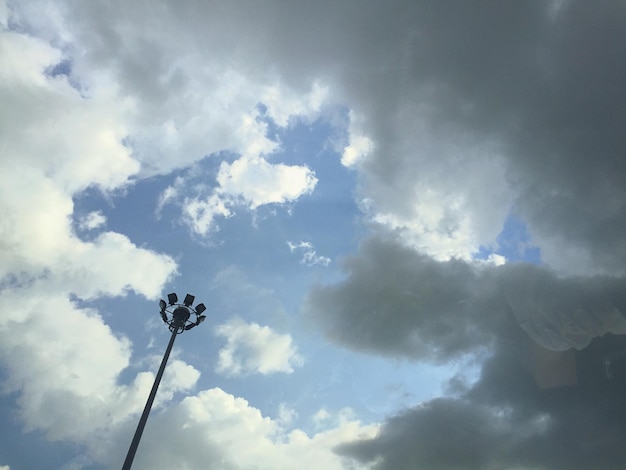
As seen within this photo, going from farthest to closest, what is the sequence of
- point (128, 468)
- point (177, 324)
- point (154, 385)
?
point (177, 324)
point (154, 385)
point (128, 468)

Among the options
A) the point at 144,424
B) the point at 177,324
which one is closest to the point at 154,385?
the point at 144,424

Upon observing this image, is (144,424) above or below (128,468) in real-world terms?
above

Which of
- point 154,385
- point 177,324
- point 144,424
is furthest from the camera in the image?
point 177,324

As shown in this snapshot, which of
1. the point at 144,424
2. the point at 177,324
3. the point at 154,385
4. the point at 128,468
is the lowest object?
the point at 128,468

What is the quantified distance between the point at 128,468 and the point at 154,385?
2987 millimetres

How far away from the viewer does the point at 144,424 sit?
53.4ft

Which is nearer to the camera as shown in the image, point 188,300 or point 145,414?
point 145,414

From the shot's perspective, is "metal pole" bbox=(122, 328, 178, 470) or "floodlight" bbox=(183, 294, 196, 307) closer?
"metal pole" bbox=(122, 328, 178, 470)

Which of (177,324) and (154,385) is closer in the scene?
(154,385)

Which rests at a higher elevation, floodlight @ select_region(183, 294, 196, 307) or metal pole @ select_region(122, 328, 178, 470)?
floodlight @ select_region(183, 294, 196, 307)

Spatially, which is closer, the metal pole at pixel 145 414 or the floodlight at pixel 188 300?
the metal pole at pixel 145 414

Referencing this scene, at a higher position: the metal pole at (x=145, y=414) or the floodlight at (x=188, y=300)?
the floodlight at (x=188, y=300)

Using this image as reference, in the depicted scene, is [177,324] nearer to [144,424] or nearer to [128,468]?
[144,424]

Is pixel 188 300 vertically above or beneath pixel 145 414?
above
